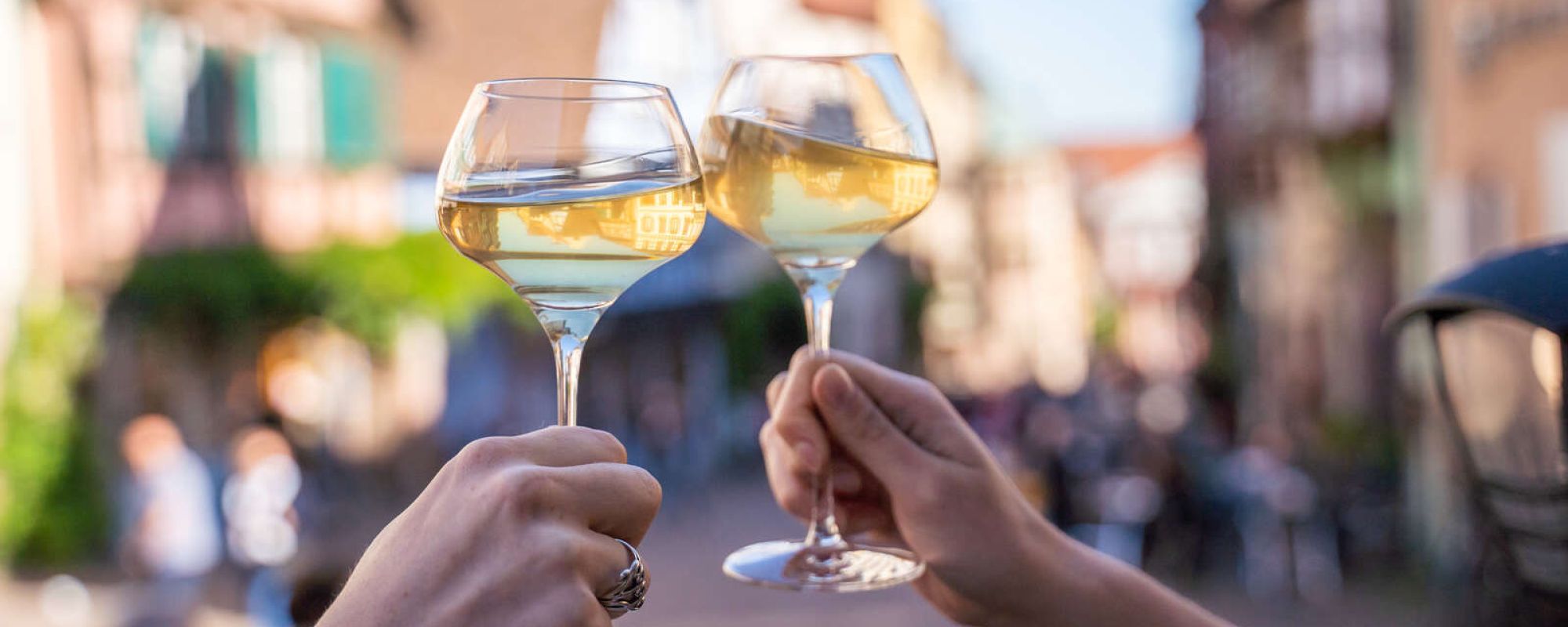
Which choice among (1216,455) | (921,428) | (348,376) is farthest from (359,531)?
(921,428)

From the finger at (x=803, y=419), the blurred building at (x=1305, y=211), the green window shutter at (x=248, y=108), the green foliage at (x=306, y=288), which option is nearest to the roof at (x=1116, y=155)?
the blurred building at (x=1305, y=211)

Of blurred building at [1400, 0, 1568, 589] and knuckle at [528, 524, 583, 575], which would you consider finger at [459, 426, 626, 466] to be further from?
blurred building at [1400, 0, 1568, 589]

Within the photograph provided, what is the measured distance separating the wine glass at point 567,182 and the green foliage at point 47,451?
45.3 feet

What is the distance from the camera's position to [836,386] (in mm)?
1832

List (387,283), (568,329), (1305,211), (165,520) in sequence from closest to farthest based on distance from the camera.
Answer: (568,329)
(165,520)
(387,283)
(1305,211)

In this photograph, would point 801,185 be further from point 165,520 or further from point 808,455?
point 165,520

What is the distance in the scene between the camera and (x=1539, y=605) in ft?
5.41

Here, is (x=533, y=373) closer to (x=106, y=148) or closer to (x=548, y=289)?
(x=106, y=148)

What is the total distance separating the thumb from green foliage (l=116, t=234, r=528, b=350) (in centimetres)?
1467

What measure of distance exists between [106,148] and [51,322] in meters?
2.00

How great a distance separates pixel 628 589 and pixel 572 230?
1.23 ft

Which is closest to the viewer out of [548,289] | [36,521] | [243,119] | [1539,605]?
[548,289]

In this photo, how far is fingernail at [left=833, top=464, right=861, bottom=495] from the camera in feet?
6.70

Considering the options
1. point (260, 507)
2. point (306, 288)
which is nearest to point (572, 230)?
point (260, 507)
